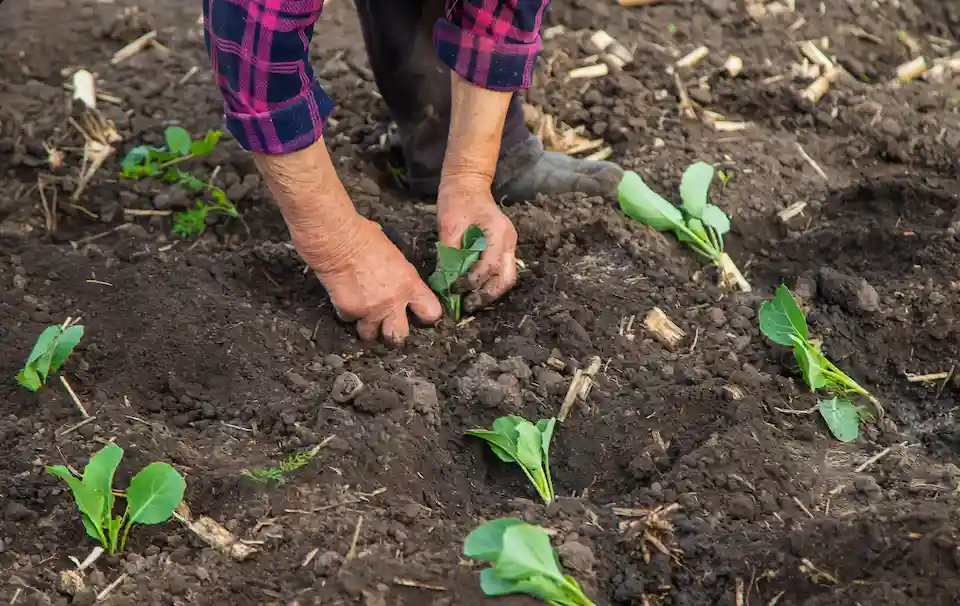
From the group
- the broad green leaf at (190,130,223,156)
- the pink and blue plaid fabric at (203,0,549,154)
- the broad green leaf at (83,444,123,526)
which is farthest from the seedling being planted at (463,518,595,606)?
the broad green leaf at (190,130,223,156)

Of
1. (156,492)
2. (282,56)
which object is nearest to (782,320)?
(282,56)

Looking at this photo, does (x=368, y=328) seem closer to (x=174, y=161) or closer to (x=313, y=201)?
(x=313, y=201)

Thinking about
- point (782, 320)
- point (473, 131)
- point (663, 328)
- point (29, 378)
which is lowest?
point (29, 378)

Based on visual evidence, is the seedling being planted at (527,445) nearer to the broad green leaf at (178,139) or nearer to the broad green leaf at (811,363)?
the broad green leaf at (811,363)

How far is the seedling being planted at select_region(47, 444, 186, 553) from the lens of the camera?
61.1 inches

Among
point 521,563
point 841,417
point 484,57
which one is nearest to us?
point 521,563

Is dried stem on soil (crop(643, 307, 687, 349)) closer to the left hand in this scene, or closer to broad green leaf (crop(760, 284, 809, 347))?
broad green leaf (crop(760, 284, 809, 347))

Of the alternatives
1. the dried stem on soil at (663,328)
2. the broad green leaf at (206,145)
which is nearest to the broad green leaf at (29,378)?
the broad green leaf at (206,145)

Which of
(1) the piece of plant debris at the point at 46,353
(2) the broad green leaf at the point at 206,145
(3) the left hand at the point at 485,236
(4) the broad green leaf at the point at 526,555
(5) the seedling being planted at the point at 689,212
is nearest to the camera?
(4) the broad green leaf at the point at 526,555

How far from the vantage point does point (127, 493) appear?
157 centimetres

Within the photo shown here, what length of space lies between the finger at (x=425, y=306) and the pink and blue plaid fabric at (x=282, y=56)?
42 centimetres

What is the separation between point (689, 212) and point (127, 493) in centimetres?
137

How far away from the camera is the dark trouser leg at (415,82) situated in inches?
94.1

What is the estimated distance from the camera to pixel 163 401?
190cm
